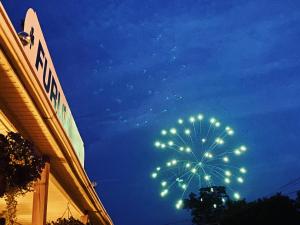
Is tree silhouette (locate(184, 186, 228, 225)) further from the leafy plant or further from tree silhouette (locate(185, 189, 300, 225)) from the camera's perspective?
the leafy plant

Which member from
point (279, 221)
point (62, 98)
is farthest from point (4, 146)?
point (279, 221)

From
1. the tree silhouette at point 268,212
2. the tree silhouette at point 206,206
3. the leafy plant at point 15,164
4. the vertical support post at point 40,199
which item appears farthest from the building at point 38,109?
the tree silhouette at point 206,206

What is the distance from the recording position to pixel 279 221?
35438 mm

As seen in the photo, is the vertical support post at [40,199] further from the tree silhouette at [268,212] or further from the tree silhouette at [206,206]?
the tree silhouette at [206,206]

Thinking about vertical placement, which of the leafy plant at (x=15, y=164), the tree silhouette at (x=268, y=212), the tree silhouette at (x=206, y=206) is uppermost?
the tree silhouette at (x=206, y=206)

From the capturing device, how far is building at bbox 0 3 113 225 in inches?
181

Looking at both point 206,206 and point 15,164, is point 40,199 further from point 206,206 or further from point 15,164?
point 206,206

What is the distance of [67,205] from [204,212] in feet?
157

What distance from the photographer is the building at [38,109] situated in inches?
181

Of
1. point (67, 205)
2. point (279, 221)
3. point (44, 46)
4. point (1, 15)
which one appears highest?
point (279, 221)

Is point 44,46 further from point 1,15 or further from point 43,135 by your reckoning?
point 1,15

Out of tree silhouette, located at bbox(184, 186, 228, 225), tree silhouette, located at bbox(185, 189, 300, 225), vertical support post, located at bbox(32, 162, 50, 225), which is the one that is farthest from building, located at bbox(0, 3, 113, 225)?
tree silhouette, located at bbox(184, 186, 228, 225)

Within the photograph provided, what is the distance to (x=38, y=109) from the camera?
5715 millimetres

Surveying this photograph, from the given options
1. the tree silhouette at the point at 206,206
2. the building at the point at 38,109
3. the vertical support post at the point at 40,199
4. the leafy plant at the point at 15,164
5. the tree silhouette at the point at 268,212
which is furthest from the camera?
the tree silhouette at the point at 206,206
